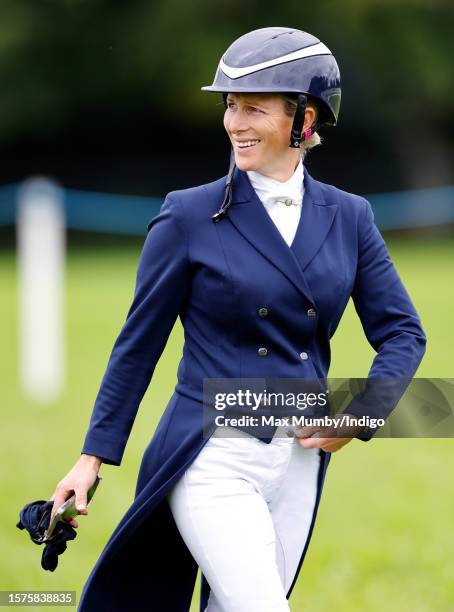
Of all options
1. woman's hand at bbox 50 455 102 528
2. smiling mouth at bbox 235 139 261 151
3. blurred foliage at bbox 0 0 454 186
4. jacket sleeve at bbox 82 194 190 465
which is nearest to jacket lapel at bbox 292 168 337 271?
smiling mouth at bbox 235 139 261 151

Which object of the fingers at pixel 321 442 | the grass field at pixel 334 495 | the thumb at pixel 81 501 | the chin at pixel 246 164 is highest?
the chin at pixel 246 164

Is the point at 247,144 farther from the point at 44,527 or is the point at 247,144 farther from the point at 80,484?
the point at 44,527

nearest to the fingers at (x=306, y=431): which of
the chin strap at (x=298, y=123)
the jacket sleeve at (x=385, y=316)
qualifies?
the jacket sleeve at (x=385, y=316)

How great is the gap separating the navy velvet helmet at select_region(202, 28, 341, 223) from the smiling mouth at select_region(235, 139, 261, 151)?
0.09m

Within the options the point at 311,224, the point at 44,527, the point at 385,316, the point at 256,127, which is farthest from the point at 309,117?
the point at 44,527

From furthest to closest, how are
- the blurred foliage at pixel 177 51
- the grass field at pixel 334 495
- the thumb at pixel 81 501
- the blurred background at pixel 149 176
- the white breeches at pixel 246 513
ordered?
the blurred foliage at pixel 177 51, the blurred background at pixel 149 176, the grass field at pixel 334 495, the thumb at pixel 81 501, the white breeches at pixel 246 513

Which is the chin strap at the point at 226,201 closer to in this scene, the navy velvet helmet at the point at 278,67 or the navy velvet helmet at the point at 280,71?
the navy velvet helmet at the point at 280,71

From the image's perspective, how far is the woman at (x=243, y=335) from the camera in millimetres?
3615

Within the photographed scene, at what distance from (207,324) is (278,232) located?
1.09ft

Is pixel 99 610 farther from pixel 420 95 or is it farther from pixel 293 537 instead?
pixel 420 95

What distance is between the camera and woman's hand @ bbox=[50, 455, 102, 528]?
362cm

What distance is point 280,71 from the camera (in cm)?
367

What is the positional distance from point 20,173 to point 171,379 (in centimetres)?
2083

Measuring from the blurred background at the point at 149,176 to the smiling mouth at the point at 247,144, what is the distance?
3796 mm
